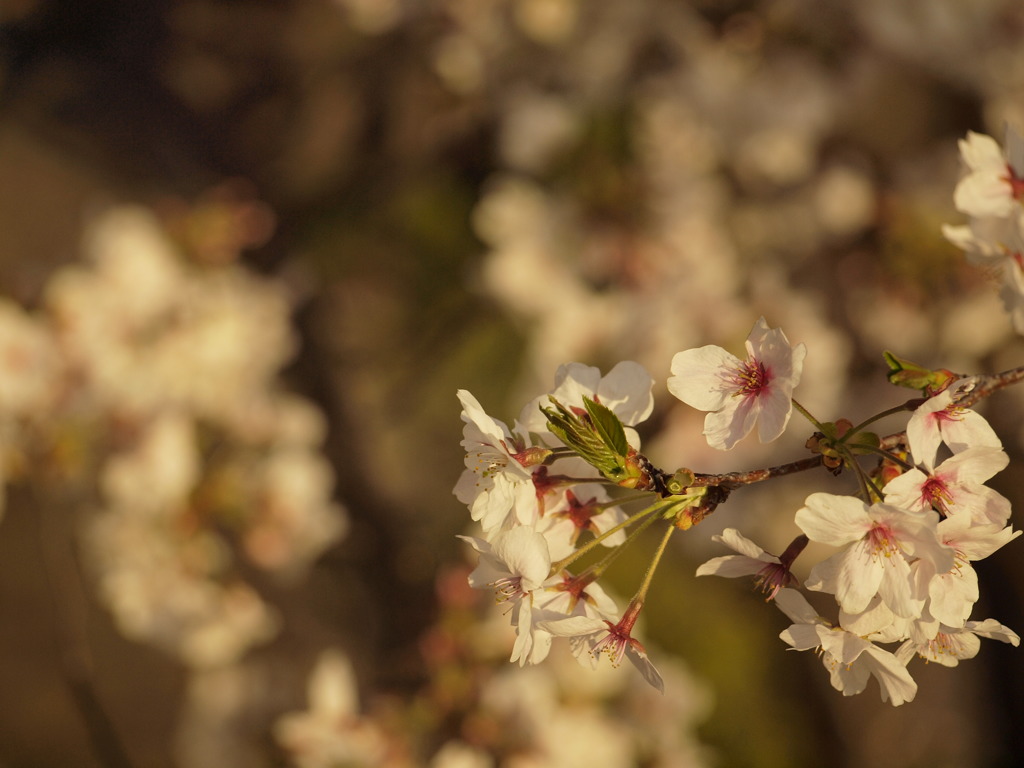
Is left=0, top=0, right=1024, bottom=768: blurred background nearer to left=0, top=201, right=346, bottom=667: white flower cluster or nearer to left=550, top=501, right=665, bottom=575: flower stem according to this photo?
left=0, top=201, right=346, bottom=667: white flower cluster

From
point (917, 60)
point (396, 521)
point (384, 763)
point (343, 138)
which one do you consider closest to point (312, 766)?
point (384, 763)

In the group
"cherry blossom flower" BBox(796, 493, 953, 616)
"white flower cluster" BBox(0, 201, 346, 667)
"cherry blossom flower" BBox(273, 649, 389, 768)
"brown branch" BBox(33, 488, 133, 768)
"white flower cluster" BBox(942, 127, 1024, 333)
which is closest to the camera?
"cherry blossom flower" BBox(796, 493, 953, 616)

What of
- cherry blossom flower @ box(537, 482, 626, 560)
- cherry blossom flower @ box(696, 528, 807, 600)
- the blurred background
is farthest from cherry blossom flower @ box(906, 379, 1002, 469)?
the blurred background

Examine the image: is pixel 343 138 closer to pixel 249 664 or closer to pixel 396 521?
pixel 396 521

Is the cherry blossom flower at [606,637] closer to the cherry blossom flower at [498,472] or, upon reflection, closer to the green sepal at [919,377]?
the cherry blossom flower at [498,472]

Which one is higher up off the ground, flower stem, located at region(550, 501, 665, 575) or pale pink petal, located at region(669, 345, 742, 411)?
pale pink petal, located at region(669, 345, 742, 411)

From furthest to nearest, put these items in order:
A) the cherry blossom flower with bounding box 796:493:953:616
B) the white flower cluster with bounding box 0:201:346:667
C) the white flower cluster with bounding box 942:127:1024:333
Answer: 1. the white flower cluster with bounding box 0:201:346:667
2. the white flower cluster with bounding box 942:127:1024:333
3. the cherry blossom flower with bounding box 796:493:953:616
